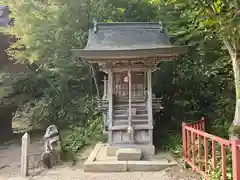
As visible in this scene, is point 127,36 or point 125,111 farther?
point 127,36

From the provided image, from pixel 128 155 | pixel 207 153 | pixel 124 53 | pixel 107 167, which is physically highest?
pixel 124 53

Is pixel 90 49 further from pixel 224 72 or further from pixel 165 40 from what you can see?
pixel 224 72

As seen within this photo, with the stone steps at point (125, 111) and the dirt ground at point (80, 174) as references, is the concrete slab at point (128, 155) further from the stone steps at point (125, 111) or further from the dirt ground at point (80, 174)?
A: the stone steps at point (125, 111)

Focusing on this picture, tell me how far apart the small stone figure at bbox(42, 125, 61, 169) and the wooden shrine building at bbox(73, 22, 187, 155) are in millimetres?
1565

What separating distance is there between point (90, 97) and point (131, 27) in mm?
4555

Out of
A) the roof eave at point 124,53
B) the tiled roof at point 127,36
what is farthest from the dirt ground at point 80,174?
the tiled roof at point 127,36

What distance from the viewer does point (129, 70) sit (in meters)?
7.28

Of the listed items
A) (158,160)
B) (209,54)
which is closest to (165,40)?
(209,54)

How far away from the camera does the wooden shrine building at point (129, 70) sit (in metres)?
6.59

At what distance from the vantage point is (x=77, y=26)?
33.3ft

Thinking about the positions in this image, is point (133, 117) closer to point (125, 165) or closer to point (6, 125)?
point (125, 165)

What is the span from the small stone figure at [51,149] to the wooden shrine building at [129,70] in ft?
5.13

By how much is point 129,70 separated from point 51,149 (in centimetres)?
316

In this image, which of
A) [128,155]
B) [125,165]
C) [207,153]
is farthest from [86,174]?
[207,153]
